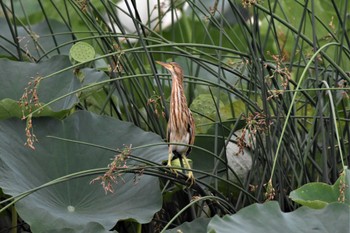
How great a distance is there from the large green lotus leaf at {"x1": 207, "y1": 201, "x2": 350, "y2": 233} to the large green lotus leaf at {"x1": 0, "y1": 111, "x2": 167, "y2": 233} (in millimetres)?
398

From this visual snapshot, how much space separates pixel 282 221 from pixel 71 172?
77cm

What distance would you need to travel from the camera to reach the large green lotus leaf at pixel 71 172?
2373 millimetres

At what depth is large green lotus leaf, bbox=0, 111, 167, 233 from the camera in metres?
2.37

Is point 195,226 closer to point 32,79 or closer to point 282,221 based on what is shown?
point 282,221

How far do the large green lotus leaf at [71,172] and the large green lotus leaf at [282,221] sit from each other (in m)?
0.40

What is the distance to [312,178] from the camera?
8.75 ft

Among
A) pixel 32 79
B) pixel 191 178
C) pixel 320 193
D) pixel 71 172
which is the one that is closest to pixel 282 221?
pixel 320 193

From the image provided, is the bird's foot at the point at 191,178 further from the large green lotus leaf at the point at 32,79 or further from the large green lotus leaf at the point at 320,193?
the large green lotus leaf at the point at 32,79

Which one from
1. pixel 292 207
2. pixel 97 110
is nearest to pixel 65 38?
pixel 97 110

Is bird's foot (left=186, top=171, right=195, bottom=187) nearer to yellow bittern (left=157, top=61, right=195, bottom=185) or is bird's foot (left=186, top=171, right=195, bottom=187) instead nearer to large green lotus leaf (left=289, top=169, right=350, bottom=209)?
yellow bittern (left=157, top=61, right=195, bottom=185)

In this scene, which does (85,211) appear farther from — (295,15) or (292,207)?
(295,15)

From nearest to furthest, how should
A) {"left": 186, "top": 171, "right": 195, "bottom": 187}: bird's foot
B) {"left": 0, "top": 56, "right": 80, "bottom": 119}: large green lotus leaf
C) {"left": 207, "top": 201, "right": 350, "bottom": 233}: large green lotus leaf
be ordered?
1. {"left": 207, "top": 201, "right": 350, "bottom": 233}: large green lotus leaf
2. {"left": 186, "top": 171, "right": 195, "bottom": 187}: bird's foot
3. {"left": 0, "top": 56, "right": 80, "bottom": 119}: large green lotus leaf

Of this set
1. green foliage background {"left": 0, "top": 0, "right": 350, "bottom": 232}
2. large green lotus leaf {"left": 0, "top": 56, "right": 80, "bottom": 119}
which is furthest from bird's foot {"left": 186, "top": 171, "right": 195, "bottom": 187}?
large green lotus leaf {"left": 0, "top": 56, "right": 80, "bottom": 119}

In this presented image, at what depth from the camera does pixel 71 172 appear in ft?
8.53
